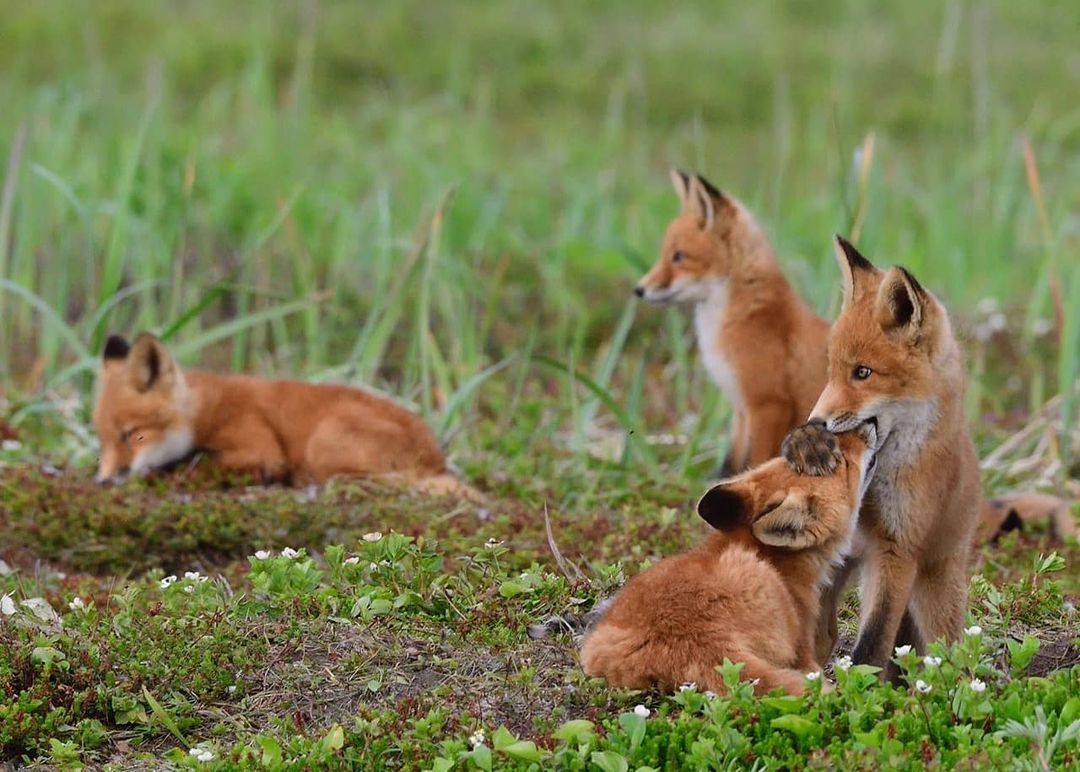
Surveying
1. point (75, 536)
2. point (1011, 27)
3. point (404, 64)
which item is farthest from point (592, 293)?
point (1011, 27)

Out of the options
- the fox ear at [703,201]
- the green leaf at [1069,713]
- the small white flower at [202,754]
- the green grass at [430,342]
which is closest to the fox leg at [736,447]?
the green grass at [430,342]

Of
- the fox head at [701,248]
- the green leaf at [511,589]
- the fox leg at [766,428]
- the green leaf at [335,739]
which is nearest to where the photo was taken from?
the green leaf at [335,739]

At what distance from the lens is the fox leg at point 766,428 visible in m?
8.34

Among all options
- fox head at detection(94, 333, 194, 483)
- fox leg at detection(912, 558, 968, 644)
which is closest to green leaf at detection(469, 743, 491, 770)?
fox leg at detection(912, 558, 968, 644)

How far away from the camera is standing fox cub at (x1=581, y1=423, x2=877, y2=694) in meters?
4.72

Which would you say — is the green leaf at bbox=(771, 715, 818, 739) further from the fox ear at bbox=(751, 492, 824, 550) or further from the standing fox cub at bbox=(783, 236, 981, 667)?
the standing fox cub at bbox=(783, 236, 981, 667)

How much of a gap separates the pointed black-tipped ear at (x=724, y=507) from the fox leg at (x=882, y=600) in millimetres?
531

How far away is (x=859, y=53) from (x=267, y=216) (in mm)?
13295

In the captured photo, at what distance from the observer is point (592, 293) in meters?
12.5

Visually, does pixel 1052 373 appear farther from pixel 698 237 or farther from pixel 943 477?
pixel 943 477

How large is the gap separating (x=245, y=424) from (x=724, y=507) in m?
4.50

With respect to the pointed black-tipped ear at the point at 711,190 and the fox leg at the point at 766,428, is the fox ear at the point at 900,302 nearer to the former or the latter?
the fox leg at the point at 766,428

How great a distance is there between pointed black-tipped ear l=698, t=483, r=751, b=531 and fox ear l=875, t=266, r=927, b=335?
936 millimetres

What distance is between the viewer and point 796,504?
16.2 feet
